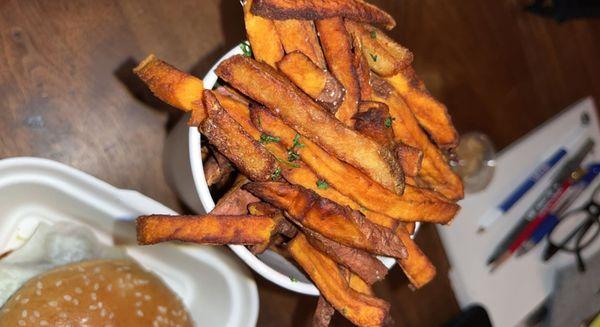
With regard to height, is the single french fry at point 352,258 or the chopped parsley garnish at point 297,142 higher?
the chopped parsley garnish at point 297,142

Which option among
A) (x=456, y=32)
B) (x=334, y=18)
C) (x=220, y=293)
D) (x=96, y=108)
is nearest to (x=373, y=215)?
(x=334, y=18)

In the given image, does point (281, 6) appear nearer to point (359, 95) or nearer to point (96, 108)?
point (359, 95)

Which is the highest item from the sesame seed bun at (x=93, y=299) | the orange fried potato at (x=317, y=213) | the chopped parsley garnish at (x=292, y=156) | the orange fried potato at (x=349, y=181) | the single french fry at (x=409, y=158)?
the single french fry at (x=409, y=158)

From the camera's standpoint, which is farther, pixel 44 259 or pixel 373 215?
pixel 44 259

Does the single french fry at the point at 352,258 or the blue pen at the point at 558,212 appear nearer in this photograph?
the single french fry at the point at 352,258

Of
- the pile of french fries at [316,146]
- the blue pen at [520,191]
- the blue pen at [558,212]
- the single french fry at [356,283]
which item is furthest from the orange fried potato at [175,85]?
the blue pen at [558,212]

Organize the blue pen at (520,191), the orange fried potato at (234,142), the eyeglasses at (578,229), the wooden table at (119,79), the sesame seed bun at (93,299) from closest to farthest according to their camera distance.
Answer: the orange fried potato at (234,142) < the sesame seed bun at (93,299) < the wooden table at (119,79) < the blue pen at (520,191) < the eyeglasses at (578,229)

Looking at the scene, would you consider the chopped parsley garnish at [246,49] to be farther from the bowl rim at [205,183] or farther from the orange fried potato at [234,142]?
the orange fried potato at [234,142]

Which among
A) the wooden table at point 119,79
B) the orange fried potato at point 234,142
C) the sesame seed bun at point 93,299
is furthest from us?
the wooden table at point 119,79

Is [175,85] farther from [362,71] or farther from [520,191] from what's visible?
[520,191]
